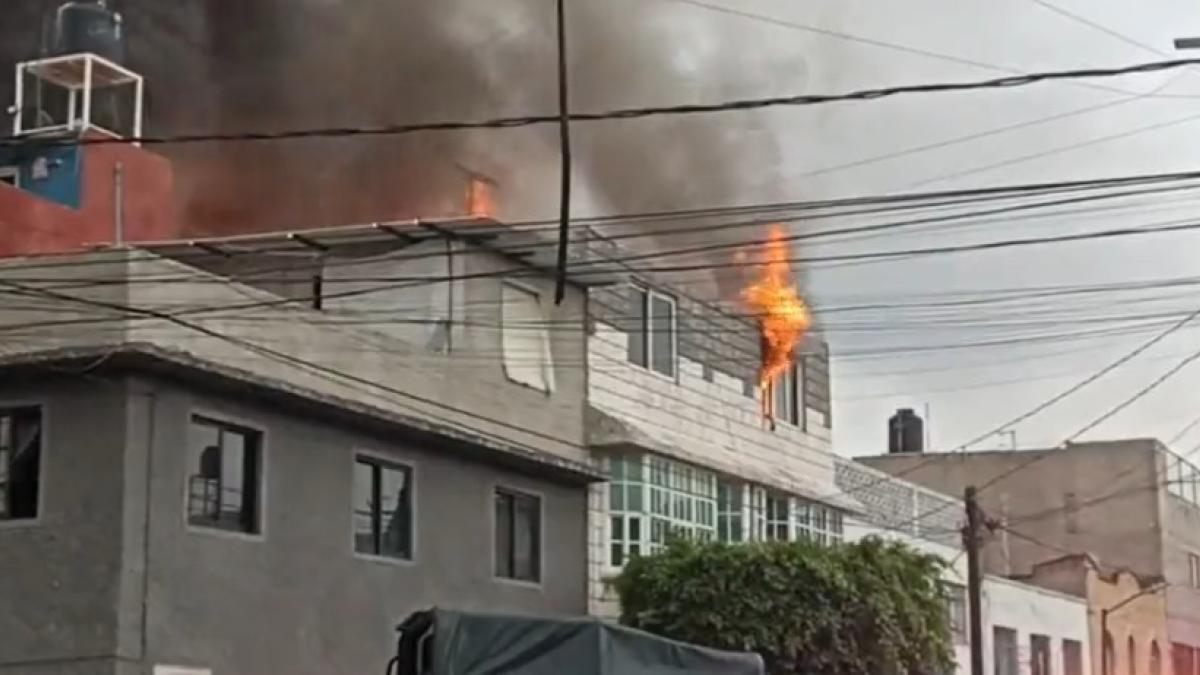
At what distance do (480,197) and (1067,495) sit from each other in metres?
31.6

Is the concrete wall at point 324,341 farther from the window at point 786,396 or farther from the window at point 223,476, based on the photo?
the window at point 786,396

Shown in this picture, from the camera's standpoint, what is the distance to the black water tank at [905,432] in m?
58.7

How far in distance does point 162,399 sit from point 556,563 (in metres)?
7.82

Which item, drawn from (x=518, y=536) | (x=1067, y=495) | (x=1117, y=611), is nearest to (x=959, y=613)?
(x=1117, y=611)

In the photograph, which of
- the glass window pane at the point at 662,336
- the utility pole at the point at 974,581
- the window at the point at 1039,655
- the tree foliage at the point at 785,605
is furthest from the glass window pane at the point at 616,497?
the window at the point at 1039,655

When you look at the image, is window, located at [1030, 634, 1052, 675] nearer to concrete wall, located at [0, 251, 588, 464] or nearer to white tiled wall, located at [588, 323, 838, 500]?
white tiled wall, located at [588, 323, 838, 500]

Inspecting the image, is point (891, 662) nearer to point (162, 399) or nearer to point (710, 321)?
point (710, 321)

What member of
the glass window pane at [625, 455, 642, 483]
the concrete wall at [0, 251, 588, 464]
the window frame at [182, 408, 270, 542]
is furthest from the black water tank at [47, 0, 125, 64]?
the window frame at [182, 408, 270, 542]

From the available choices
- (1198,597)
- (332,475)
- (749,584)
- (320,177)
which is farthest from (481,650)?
(1198,597)

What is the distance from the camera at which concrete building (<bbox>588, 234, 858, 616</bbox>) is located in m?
26.4

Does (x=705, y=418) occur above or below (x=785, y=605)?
above

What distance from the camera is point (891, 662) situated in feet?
81.3

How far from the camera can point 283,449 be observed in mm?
20750

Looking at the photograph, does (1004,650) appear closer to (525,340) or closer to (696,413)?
(696,413)
